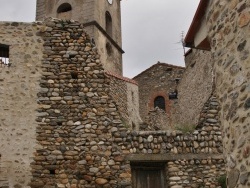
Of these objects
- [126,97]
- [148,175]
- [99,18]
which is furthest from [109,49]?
[148,175]

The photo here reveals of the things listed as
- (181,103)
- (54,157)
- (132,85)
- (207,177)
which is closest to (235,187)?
(207,177)

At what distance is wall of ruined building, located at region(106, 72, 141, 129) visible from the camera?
16052 millimetres

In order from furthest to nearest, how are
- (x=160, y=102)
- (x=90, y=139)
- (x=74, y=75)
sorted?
1. (x=160, y=102)
2. (x=74, y=75)
3. (x=90, y=139)

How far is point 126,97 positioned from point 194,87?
2900mm

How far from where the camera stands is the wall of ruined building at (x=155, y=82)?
2503 cm

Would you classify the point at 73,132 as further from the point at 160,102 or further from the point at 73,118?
the point at 160,102

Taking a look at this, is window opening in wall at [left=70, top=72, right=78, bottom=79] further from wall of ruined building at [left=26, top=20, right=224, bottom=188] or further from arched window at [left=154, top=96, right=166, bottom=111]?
arched window at [left=154, top=96, right=166, bottom=111]

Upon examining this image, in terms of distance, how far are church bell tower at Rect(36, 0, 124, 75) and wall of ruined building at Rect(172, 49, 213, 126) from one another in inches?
202

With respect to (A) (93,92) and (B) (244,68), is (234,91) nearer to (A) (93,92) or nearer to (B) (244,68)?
(B) (244,68)

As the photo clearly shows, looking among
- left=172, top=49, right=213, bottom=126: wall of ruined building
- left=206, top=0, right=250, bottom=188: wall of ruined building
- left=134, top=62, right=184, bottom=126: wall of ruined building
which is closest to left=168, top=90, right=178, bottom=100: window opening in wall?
left=134, top=62, right=184, bottom=126: wall of ruined building

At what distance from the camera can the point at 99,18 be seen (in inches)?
926

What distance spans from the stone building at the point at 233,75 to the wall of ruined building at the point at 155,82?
62.4ft

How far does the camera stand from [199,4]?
19.8 feet

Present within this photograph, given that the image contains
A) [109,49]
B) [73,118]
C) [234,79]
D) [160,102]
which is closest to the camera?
[234,79]
